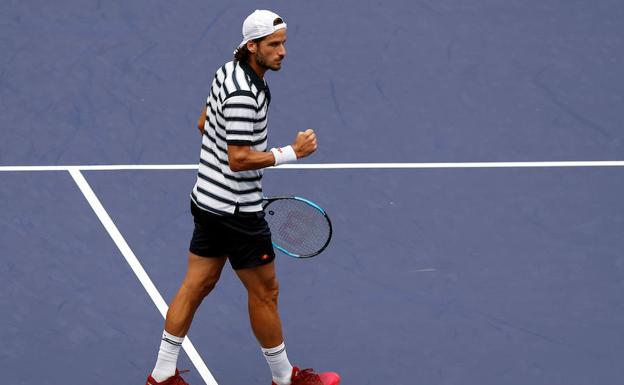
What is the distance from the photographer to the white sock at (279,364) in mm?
6691

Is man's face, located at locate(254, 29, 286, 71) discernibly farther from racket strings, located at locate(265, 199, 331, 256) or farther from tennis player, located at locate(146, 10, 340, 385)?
racket strings, located at locate(265, 199, 331, 256)

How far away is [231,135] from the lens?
20.1ft

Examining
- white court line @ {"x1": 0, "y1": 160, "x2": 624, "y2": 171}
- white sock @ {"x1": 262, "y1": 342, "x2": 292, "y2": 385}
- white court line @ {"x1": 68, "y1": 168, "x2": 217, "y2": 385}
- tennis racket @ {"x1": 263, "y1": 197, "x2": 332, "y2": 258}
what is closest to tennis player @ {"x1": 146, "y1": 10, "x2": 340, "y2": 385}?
white sock @ {"x1": 262, "y1": 342, "x2": 292, "y2": 385}

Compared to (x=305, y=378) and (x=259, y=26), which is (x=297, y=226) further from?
(x=259, y=26)

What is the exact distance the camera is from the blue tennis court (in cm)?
727

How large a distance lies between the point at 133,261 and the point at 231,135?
6.75 feet

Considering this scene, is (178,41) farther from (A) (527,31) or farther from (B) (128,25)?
(A) (527,31)

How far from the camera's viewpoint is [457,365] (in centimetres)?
712

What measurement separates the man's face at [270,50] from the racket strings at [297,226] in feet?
2.84

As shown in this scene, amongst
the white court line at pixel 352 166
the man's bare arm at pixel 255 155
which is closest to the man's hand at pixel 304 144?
the man's bare arm at pixel 255 155

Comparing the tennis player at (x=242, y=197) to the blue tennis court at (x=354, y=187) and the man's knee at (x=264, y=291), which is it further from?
the blue tennis court at (x=354, y=187)

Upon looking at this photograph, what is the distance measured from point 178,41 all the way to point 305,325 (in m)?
3.26

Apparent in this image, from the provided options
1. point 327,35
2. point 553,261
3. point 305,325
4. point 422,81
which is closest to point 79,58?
point 327,35

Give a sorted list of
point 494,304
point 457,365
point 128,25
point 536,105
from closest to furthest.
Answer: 1. point 457,365
2. point 494,304
3. point 536,105
4. point 128,25
